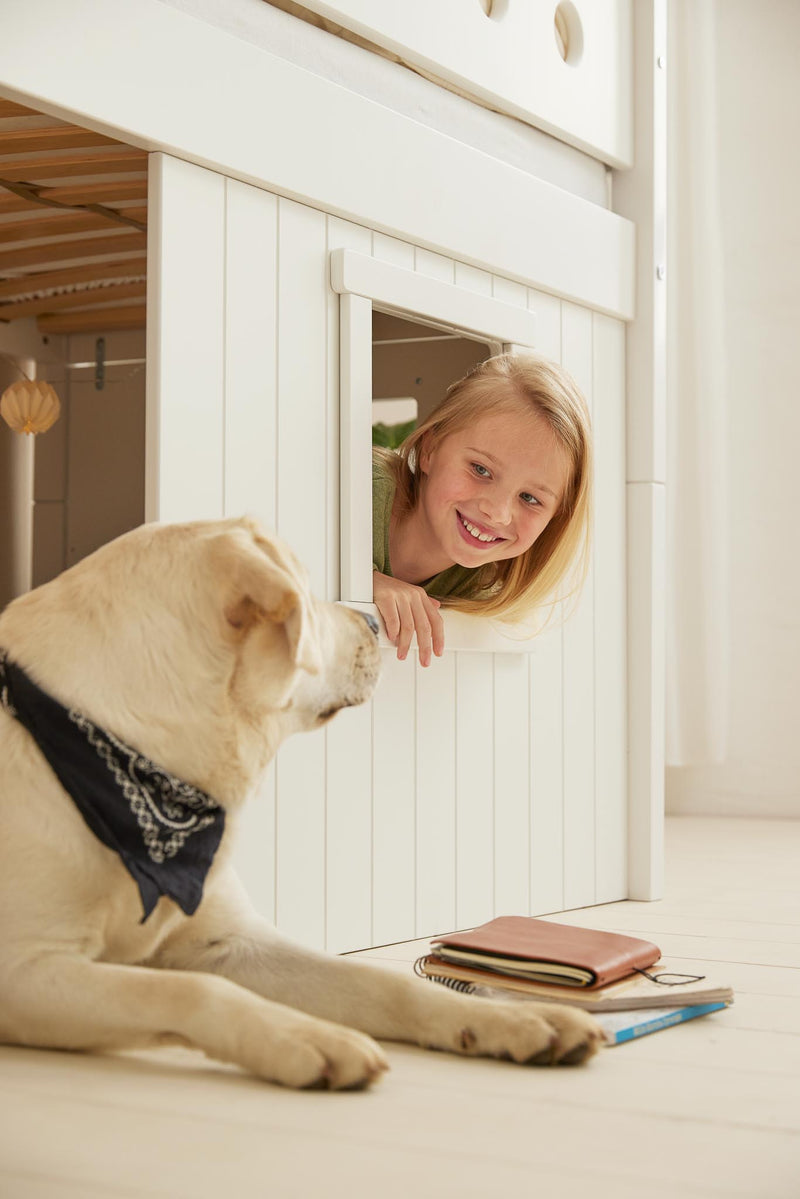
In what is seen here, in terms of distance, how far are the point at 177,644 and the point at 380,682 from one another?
0.87 m

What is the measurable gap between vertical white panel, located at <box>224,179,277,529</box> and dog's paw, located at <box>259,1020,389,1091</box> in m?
1.04

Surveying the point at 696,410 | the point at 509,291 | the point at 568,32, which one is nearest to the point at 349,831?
the point at 509,291

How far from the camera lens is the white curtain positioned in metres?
5.26

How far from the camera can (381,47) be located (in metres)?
2.66

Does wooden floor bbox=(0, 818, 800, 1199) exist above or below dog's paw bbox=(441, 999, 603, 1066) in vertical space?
below

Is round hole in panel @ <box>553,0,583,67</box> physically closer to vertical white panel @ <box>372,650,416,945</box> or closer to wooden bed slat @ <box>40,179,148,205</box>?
wooden bed slat @ <box>40,179,148,205</box>

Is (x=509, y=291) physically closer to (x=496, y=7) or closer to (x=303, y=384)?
(x=496, y=7)

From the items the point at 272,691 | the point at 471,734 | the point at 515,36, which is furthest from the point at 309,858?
the point at 515,36

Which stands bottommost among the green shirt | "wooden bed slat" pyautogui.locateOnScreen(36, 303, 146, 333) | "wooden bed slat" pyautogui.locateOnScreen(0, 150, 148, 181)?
the green shirt

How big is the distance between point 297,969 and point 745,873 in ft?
7.28

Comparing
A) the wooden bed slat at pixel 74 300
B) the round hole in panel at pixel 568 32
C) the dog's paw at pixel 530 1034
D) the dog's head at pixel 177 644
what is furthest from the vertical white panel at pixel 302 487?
the wooden bed slat at pixel 74 300

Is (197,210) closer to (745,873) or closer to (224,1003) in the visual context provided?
(224,1003)

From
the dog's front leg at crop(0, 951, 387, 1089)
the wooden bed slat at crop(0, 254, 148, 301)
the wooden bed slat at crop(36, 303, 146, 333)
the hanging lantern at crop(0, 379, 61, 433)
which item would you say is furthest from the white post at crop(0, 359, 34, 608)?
the dog's front leg at crop(0, 951, 387, 1089)

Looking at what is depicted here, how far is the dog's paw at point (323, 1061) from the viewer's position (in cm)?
147
